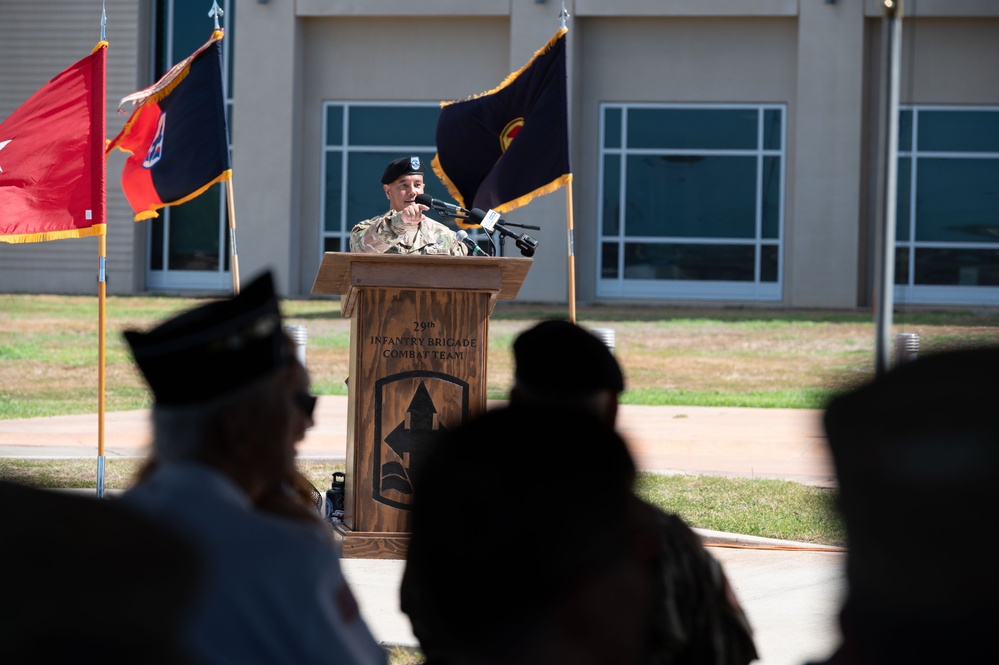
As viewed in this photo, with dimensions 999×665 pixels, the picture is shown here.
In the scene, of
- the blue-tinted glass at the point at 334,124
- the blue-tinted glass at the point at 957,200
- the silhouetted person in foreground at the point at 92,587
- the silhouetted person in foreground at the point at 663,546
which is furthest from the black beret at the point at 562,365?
the blue-tinted glass at the point at 334,124

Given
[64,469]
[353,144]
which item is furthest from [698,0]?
[64,469]

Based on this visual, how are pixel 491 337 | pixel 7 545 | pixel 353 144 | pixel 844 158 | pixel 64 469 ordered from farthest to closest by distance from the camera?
pixel 353 144
pixel 844 158
pixel 491 337
pixel 64 469
pixel 7 545

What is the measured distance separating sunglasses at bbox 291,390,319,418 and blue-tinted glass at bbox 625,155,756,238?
2639 cm

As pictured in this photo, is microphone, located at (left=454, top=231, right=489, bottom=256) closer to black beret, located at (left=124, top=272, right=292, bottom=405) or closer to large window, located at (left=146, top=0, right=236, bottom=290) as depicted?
black beret, located at (left=124, top=272, right=292, bottom=405)

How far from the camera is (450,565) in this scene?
160 cm

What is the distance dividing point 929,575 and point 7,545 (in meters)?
0.90

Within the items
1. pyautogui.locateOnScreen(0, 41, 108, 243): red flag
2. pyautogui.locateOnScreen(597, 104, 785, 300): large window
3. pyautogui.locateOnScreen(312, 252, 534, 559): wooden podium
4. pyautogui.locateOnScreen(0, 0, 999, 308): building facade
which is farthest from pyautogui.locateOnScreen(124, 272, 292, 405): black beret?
pyautogui.locateOnScreen(597, 104, 785, 300): large window

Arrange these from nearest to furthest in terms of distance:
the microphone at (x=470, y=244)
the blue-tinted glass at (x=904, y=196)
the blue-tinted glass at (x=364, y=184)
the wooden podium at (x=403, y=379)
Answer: the wooden podium at (x=403, y=379) < the microphone at (x=470, y=244) < the blue-tinted glass at (x=904, y=196) < the blue-tinted glass at (x=364, y=184)

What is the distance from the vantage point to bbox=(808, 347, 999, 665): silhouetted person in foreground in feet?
4.22

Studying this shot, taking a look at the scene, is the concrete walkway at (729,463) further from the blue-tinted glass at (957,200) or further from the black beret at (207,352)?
the blue-tinted glass at (957,200)

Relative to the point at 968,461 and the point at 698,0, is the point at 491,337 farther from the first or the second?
the point at 968,461

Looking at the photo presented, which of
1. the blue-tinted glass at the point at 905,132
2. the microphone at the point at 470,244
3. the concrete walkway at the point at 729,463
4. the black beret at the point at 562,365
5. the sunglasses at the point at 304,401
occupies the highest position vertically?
the blue-tinted glass at the point at 905,132

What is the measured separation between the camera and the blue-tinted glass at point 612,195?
1131 inches

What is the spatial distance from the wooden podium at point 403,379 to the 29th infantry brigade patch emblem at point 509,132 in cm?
258
